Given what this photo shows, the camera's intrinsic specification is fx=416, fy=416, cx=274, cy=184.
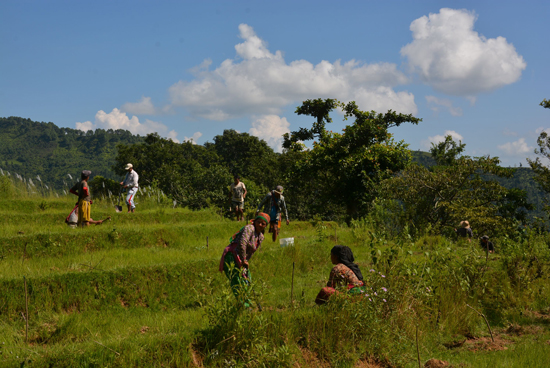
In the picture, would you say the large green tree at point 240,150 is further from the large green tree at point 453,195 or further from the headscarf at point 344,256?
the headscarf at point 344,256

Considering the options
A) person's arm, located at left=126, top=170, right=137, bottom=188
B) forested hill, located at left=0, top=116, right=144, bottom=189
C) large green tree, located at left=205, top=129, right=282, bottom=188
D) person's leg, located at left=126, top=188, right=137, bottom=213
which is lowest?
person's leg, located at left=126, top=188, right=137, bottom=213

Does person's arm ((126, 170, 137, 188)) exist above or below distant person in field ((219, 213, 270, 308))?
above

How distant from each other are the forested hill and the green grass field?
9766 cm

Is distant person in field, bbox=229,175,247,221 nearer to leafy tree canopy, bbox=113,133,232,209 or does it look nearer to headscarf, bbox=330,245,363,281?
leafy tree canopy, bbox=113,133,232,209

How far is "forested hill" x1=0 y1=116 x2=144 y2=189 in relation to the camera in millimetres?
107531

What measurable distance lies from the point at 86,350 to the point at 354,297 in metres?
3.71

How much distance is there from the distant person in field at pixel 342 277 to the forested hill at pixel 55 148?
10186 centimetres

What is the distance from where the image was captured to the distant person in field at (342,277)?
654 cm

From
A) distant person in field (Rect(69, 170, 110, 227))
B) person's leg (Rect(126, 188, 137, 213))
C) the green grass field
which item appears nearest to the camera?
the green grass field

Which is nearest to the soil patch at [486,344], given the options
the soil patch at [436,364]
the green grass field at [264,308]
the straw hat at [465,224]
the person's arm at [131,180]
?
the green grass field at [264,308]

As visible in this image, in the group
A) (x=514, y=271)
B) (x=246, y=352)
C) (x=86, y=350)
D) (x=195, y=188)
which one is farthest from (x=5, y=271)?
(x=195, y=188)

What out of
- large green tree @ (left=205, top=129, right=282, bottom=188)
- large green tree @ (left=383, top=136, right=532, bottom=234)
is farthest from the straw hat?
large green tree @ (left=205, top=129, right=282, bottom=188)

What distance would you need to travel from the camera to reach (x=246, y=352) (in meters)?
5.13

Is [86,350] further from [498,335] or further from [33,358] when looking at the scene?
[498,335]
